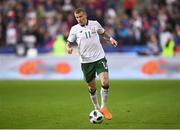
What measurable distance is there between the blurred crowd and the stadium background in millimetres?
48

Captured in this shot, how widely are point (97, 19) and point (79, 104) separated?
1020 cm

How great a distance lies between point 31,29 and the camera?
87.3 ft

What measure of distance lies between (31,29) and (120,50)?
186 inches

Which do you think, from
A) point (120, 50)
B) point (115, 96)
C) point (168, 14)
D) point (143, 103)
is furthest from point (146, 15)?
point (143, 103)

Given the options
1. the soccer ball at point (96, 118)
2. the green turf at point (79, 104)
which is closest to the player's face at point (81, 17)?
the soccer ball at point (96, 118)

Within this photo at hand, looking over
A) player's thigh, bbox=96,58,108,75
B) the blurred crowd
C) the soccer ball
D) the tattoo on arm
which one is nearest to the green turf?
the soccer ball

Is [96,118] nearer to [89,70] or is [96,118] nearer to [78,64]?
A: [89,70]

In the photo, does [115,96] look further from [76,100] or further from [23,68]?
[23,68]

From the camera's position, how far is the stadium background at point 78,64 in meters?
13.1

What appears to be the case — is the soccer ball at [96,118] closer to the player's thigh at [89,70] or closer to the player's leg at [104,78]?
the player's leg at [104,78]

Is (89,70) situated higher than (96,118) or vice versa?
(89,70)

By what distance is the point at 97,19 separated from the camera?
25109 mm

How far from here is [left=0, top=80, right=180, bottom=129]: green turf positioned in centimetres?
1164

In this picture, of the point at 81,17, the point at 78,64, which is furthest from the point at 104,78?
the point at 78,64
